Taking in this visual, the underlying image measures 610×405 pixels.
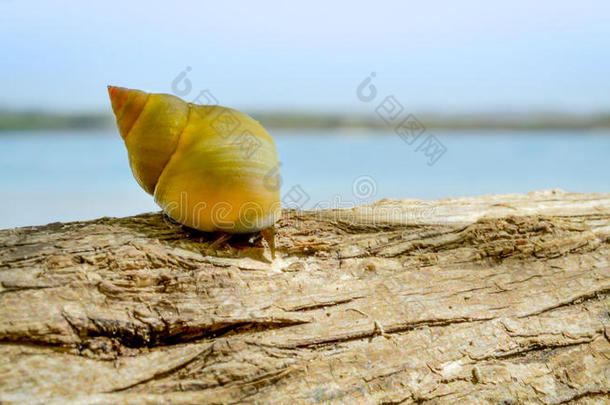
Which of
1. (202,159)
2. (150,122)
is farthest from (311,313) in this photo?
(150,122)

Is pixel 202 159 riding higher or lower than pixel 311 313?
higher

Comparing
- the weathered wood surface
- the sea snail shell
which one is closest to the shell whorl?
the sea snail shell

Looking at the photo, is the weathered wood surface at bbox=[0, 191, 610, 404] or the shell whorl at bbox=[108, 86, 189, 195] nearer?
the weathered wood surface at bbox=[0, 191, 610, 404]

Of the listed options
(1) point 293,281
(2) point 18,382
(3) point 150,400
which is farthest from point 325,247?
(2) point 18,382

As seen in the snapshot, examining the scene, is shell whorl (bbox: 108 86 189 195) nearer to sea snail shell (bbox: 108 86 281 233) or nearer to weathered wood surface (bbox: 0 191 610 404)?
sea snail shell (bbox: 108 86 281 233)

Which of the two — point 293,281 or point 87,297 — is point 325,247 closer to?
point 293,281

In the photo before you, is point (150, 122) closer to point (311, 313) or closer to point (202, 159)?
point (202, 159)
